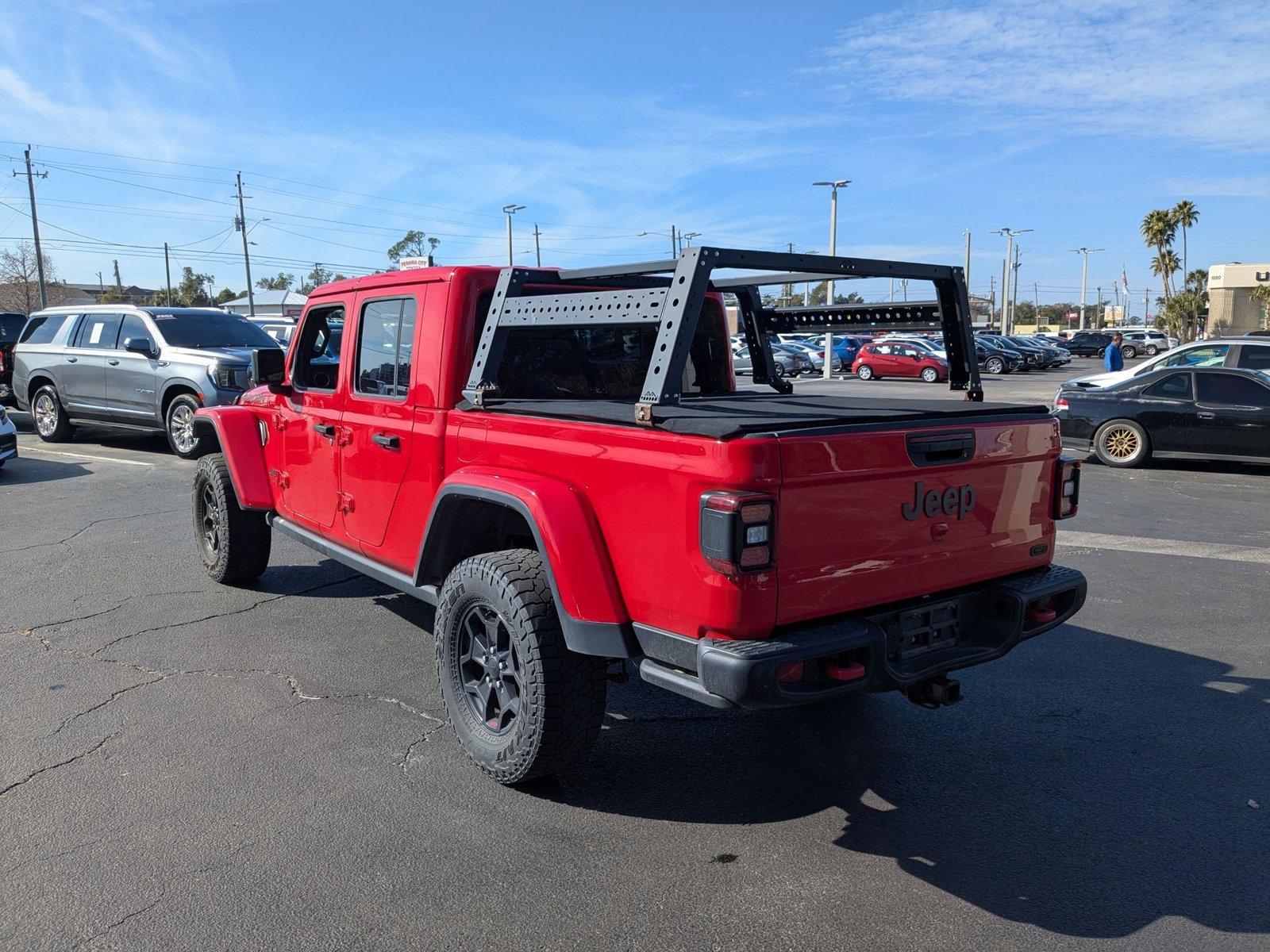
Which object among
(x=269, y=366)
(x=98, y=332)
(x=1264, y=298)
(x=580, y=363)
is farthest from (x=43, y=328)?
(x=1264, y=298)

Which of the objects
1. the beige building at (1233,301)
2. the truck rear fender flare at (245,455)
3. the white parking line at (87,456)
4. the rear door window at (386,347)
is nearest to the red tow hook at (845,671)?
the rear door window at (386,347)

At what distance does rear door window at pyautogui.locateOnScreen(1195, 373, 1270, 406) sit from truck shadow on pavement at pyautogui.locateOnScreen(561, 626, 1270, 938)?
8233mm

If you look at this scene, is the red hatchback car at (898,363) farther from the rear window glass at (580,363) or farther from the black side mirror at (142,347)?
the rear window glass at (580,363)

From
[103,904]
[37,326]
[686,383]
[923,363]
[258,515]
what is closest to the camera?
[103,904]

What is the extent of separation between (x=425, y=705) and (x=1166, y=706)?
346cm

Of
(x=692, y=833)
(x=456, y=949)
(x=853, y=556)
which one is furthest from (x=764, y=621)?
(x=456, y=949)

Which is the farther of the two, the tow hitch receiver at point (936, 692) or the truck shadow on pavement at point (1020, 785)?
the tow hitch receiver at point (936, 692)

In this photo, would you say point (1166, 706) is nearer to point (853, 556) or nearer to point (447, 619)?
point (853, 556)

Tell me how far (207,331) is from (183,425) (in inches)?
58.9

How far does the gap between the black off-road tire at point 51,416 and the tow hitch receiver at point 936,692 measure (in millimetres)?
14150

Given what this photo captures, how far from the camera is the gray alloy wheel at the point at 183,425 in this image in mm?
12398

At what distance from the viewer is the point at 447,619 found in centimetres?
391

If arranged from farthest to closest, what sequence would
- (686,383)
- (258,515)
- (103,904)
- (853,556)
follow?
(258,515) < (686,383) < (853,556) < (103,904)

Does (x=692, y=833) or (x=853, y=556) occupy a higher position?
(x=853, y=556)
